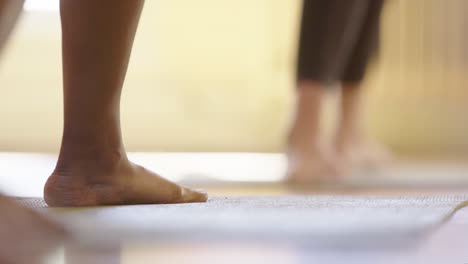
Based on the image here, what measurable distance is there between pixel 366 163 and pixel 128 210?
118cm

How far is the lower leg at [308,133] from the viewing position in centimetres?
150

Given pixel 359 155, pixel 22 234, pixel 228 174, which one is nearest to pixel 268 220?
pixel 22 234

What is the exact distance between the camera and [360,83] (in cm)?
176

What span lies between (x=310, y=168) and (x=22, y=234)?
992 millimetres

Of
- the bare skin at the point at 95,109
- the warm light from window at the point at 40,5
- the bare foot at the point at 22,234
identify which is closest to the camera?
the bare foot at the point at 22,234

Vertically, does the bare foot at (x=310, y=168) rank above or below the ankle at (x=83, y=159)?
below

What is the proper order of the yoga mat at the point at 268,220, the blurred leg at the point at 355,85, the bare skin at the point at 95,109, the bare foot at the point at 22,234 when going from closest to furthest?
the bare foot at the point at 22,234, the yoga mat at the point at 268,220, the bare skin at the point at 95,109, the blurred leg at the point at 355,85

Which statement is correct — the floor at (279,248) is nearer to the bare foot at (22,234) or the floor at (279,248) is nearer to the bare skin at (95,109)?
the bare foot at (22,234)

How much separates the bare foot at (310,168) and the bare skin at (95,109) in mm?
603

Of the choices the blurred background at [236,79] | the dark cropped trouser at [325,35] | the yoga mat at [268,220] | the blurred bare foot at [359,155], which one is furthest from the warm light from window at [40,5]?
the yoga mat at [268,220]

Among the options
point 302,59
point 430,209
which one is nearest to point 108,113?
point 430,209

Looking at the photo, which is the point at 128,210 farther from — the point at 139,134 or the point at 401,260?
the point at 139,134

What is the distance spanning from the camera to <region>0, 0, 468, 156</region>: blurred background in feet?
10.0

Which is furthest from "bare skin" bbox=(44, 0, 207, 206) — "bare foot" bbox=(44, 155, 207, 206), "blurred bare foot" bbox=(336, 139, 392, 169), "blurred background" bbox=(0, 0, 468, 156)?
"blurred background" bbox=(0, 0, 468, 156)
